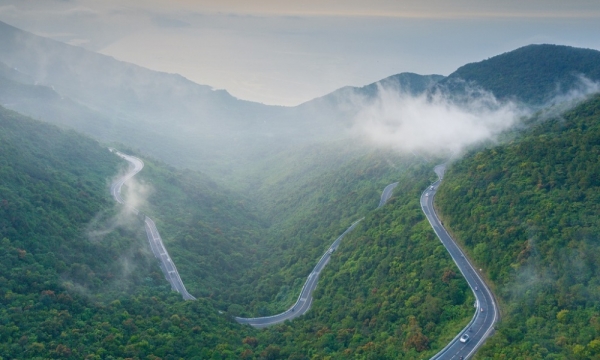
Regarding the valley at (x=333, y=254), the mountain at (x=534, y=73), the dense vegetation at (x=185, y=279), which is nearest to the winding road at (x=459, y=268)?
the valley at (x=333, y=254)

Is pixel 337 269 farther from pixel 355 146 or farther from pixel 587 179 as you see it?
pixel 355 146

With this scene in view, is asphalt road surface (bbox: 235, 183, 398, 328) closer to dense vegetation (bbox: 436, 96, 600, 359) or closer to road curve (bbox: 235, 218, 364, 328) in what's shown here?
road curve (bbox: 235, 218, 364, 328)

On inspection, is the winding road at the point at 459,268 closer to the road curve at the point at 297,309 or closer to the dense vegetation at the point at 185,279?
the road curve at the point at 297,309

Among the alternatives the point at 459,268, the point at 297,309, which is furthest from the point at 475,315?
the point at 297,309

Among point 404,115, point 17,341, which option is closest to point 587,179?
point 17,341

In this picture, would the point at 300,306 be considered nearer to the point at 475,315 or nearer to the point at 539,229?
the point at 475,315

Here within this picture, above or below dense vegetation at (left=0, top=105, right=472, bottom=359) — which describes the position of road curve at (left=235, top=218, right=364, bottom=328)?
below

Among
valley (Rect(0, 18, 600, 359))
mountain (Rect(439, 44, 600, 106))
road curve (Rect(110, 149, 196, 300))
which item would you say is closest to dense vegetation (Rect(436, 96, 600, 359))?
valley (Rect(0, 18, 600, 359))
